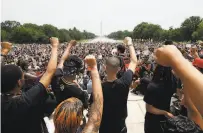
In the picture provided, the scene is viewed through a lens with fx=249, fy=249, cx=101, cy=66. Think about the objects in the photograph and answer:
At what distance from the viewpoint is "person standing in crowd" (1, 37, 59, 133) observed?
1929 millimetres

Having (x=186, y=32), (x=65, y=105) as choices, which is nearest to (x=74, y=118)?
(x=65, y=105)

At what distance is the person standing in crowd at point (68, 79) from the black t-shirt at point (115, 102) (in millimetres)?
419

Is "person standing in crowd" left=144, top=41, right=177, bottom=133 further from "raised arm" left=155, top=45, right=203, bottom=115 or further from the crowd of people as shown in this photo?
"raised arm" left=155, top=45, right=203, bottom=115

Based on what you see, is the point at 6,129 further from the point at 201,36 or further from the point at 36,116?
the point at 201,36

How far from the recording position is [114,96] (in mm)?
2725

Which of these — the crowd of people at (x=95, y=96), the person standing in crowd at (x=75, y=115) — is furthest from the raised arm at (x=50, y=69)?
the person standing in crowd at (x=75, y=115)

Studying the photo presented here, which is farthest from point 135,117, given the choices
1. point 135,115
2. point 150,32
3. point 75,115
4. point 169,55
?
point 150,32

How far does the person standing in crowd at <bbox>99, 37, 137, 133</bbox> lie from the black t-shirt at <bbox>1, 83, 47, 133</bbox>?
91cm

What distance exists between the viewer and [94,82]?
2.16 meters

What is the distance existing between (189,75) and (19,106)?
139 cm

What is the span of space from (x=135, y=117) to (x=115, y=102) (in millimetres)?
3730

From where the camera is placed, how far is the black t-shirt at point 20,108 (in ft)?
6.32

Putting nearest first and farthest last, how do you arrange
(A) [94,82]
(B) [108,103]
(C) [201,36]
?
1. (A) [94,82]
2. (B) [108,103]
3. (C) [201,36]

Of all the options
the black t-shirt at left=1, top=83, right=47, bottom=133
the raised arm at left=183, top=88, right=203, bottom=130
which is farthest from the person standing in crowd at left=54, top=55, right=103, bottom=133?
the raised arm at left=183, top=88, right=203, bottom=130
